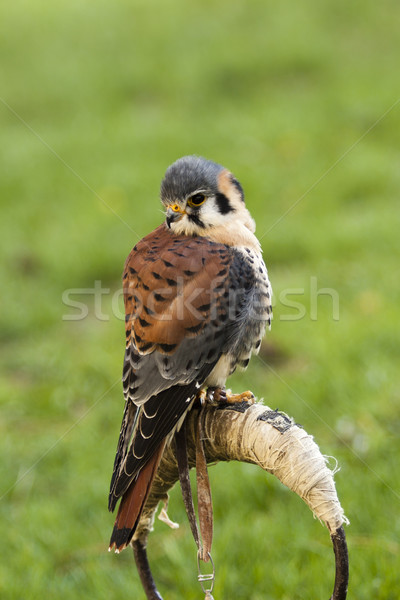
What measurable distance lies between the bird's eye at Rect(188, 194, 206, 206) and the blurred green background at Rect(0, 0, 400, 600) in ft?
4.71

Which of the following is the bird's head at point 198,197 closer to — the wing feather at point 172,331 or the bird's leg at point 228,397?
the wing feather at point 172,331

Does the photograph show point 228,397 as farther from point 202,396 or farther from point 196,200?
point 196,200

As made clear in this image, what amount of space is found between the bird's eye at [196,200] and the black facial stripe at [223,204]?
8cm

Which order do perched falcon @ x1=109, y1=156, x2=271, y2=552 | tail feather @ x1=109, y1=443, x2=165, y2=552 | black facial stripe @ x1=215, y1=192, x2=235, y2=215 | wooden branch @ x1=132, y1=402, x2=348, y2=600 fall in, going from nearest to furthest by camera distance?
wooden branch @ x1=132, y1=402, x2=348, y2=600, tail feather @ x1=109, y1=443, x2=165, y2=552, perched falcon @ x1=109, y1=156, x2=271, y2=552, black facial stripe @ x1=215, y1=192, x2=235, y2=215

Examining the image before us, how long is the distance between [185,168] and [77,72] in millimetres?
6700

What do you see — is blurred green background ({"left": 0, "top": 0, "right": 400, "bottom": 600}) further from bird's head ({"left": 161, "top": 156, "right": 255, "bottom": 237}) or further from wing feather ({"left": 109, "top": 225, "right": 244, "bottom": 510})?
bird's head ({"left": 161, "top": 156, "right": 255, "bottom": 237})

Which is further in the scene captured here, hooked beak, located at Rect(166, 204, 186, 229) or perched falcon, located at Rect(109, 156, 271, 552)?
hooked beak, located at Rect(166, 204, 186, 229)

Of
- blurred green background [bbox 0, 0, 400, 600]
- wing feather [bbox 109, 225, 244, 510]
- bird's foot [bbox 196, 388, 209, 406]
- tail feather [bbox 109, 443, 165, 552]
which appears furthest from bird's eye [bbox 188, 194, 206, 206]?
blurred green background [bbox 0, 0, 400, 600]

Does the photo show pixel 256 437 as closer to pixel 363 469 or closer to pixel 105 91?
pixel 363 469

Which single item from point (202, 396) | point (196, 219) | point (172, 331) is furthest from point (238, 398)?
point (196, 219)

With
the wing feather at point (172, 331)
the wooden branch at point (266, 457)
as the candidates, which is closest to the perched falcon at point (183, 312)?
the wing feather at point (172, 331)

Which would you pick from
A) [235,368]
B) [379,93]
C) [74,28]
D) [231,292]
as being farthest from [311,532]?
[74,28]

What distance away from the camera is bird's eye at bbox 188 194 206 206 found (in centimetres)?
250

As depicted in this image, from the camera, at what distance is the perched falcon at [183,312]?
2.18m
